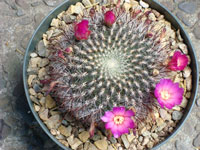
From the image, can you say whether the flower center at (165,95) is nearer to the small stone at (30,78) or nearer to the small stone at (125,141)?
the small stone at (125,141)

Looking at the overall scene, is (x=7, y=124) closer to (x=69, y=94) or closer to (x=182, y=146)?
(x=69, y=94)

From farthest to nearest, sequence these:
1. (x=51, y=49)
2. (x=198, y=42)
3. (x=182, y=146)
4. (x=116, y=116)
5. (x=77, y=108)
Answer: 1. (x=198, y=42)
2. (x=182, y=146)
3. (x=51, y=49)
4. (x=77, y=108)
5. (x=116, y=116)

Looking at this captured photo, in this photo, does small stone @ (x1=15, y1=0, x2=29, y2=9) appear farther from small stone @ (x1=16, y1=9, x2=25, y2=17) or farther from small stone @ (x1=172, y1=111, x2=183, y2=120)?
small stone @ (x1=172, y1=111, x2=183, y2=120)

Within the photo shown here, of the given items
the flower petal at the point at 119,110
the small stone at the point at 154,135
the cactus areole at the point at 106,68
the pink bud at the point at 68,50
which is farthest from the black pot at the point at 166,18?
the flower petal at the point at 119,110

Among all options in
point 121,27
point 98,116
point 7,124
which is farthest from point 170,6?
point 7,124

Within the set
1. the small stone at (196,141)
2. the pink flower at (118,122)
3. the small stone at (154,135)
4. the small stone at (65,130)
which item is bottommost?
the small stone at (196,141)

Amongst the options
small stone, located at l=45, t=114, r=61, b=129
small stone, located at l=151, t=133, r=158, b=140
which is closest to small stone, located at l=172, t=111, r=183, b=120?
small stone, located at l=151, t=133, r=158, b=140

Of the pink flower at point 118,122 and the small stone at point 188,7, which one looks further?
the small stone at point 188,7
